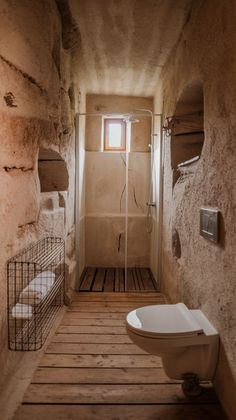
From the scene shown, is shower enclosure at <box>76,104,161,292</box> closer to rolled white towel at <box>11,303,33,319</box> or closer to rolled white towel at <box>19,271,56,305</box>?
rolled white towel at <box>19,271,56,305</box>

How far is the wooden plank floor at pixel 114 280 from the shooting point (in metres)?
3.84

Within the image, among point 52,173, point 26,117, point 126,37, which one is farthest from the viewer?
point 52,173

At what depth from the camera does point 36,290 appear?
189cm

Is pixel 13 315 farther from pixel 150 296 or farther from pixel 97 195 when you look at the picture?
pixel 97 195

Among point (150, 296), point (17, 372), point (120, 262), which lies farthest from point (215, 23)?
point (120, 262)

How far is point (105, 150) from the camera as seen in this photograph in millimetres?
4805

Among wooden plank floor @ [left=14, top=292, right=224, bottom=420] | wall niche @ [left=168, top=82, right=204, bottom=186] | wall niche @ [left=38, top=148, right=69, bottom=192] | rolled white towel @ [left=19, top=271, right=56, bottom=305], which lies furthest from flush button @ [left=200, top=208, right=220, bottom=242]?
wall niche @ [left=38, top=148, right=69, bottom=192]

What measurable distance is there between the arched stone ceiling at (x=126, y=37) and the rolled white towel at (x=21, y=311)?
83.6 inches

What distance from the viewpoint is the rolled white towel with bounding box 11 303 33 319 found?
5.74 ft

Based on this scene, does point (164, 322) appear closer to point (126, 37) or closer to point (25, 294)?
point (25, 294)

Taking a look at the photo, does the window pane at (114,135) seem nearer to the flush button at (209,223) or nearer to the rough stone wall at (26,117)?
the rough stone wall at (26,117)

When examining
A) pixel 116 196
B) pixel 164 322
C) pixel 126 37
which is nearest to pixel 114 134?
pixel 116 196

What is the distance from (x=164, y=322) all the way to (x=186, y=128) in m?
1.77

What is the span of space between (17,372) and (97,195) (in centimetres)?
301
